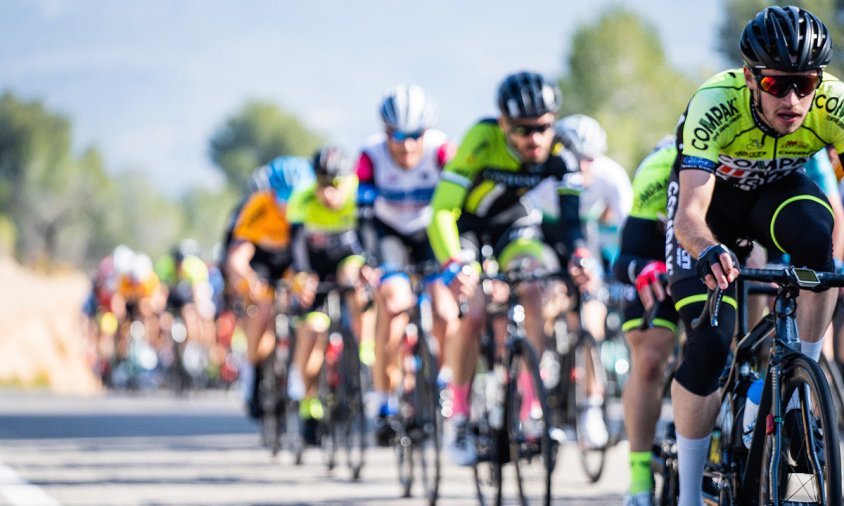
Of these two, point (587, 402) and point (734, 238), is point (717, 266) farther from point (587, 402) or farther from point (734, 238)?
point (587, 402)

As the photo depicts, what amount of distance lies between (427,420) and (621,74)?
78953 millimetres

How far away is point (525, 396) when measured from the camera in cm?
803

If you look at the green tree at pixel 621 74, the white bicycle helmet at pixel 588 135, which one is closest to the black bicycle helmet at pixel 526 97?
the white bicycle helmet at pixel 588 135

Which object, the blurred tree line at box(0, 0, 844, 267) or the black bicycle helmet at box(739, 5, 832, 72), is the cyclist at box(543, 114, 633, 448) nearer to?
the black bicycle helmet at box(739, 5, 832, 72)

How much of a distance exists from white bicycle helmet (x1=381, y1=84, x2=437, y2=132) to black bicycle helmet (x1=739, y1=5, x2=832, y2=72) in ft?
15.8

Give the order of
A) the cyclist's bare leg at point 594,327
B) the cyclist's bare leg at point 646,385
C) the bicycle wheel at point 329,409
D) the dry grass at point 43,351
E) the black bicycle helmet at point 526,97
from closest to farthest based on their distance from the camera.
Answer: the cyclist's bare leg at point 646,385 → the black bicycle helmet at point 526,97 → the cyclist's bare leg at point 594,327 → the bicycle wheel at point 329,409 → the dry grass at point 43,351

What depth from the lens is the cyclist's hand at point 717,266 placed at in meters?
5.18

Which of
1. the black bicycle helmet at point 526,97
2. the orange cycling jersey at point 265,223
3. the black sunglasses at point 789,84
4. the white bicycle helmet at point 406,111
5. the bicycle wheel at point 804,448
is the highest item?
the white bicycle helmet at point 406,111

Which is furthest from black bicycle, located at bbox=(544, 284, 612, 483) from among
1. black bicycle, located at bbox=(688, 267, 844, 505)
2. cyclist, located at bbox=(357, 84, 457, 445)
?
black bicycle, located at bbox=(688, 267, 844, 505)

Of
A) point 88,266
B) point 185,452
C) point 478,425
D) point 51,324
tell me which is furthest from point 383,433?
point 88,266

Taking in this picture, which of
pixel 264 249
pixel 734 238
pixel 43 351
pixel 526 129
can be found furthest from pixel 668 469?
pixel 43 351

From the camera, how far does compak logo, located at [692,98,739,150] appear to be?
5707 millimetres

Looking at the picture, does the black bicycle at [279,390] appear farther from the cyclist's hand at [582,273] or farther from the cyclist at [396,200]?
the cyclist's hand at [582,273]

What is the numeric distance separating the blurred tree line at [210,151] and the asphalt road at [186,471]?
738 inches
